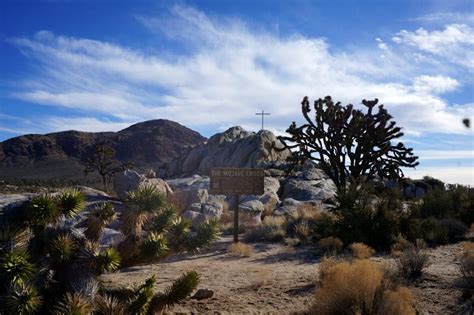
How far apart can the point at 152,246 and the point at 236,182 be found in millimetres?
8451

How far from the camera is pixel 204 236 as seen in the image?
26.6ft

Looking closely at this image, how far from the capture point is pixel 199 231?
8164mm

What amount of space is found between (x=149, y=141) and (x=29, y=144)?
29.3m

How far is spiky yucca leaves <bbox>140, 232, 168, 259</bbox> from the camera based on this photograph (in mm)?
6867

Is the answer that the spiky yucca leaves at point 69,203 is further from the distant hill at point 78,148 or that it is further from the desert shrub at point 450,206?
the distant hill at point 78,148

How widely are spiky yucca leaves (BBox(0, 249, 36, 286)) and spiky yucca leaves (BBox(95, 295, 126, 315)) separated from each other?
97cm

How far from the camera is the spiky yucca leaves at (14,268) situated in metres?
5.55

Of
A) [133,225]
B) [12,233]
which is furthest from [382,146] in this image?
[12,233]

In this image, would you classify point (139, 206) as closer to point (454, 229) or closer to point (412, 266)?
point (412, 266)

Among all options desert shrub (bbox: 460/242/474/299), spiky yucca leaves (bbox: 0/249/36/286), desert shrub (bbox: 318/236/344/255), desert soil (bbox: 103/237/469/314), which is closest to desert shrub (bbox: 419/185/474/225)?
desert soil (bbox: 103/237/469/314)

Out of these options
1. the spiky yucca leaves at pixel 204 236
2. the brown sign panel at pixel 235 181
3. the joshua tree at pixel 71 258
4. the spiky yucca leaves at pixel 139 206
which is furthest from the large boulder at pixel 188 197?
the joshua tree at pixel 71 258

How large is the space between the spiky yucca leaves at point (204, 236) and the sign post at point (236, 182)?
672cm

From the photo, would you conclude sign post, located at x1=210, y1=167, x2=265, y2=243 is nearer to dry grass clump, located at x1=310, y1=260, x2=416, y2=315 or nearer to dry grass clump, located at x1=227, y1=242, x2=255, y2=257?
dry grass clump, located at x1=227, y1=242, x2=255, y2=257

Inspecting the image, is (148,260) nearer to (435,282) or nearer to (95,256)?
(95,256)
